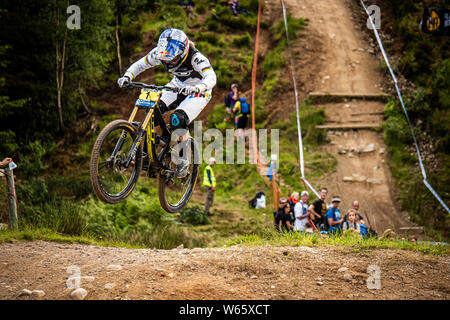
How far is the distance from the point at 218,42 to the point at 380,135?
11817 mm

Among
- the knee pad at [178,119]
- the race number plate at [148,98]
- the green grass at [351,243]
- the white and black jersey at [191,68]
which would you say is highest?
the white and black jersey at [191,68]

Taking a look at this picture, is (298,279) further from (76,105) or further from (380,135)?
(76,105)

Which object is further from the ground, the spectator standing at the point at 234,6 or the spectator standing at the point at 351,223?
the spectator standing at the point at 234,6

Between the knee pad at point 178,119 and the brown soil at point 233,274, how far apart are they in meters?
2.10

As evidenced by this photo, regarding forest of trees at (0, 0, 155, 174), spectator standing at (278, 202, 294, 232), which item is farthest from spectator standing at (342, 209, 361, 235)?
forest of trees at (0, 0, 155, 174)

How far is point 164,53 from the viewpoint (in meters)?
6.55

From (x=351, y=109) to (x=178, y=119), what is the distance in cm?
1518

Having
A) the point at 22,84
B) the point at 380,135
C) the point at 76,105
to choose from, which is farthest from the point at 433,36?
the point at 22,84

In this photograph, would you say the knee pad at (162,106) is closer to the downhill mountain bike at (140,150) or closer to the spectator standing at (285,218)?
the downhill mountain bike at (140,150)

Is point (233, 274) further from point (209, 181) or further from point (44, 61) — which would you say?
point (44, 61)

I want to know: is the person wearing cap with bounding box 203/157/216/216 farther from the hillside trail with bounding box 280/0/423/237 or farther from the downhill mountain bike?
the downhill mountain bike

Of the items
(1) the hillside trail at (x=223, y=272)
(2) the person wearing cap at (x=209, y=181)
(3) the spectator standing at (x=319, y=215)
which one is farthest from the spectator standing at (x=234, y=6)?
(1) the hillside trail at (x=223, y=272)

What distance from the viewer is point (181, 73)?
720cm

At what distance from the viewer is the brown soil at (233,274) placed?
18.5 ft
